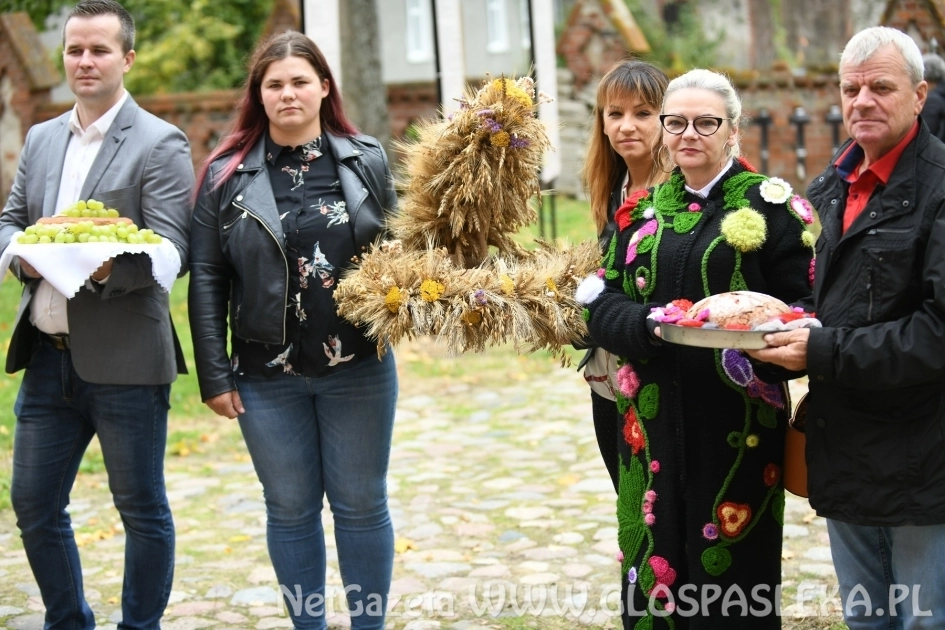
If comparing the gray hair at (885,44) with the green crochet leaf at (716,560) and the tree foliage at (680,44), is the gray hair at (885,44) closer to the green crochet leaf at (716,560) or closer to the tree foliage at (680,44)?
the green crochet leaf at (716,560)

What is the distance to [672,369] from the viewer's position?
11.1ft

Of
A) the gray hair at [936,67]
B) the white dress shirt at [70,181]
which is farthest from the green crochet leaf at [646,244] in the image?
the gray hair at [936,67]

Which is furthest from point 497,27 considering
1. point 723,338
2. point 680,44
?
point 723,338

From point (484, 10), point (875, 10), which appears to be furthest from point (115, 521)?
point (875, 10)

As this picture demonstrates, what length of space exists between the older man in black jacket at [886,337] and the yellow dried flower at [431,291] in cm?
104

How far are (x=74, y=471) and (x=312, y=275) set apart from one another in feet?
3.95

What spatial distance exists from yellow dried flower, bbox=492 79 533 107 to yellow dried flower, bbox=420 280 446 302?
0.69 meters

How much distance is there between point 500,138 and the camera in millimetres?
3648

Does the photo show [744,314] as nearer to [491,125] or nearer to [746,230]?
[746,230]

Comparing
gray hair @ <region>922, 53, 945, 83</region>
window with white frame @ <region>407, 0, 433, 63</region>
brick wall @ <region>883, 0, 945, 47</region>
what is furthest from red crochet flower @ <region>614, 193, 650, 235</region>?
window with white frame @ <region>407, 0, 433, 63</region>

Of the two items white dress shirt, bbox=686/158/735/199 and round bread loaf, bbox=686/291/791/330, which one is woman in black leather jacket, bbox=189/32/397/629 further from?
round bread loaf, bbox=686/291/791/330

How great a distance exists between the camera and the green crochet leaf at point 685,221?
10.9ft

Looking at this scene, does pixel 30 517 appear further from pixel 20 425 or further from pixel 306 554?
pixel 306 554

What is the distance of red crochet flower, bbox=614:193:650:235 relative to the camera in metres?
3.52
